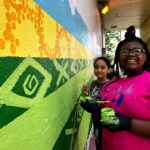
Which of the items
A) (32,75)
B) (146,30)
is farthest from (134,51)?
(146,30)

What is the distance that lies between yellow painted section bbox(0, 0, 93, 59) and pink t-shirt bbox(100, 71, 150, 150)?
445 millimetres

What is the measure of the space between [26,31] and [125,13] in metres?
8.25

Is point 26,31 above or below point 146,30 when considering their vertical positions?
below

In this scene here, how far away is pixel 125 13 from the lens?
9070 millimetres

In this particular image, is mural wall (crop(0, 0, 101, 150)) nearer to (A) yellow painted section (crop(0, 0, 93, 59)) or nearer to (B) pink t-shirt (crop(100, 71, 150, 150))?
(A) yellow painted section (crop(0, 0, 93, 59))

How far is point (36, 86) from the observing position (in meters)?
1.30

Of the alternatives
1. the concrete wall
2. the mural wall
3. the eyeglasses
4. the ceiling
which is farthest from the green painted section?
the concrete wall

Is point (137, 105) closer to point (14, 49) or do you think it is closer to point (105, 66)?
point (14, 49)

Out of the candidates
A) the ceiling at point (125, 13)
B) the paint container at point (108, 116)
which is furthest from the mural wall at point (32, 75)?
the ceiling at point (125, 13)

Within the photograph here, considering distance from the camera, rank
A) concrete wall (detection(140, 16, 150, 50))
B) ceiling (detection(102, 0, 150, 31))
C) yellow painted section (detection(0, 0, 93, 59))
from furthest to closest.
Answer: concrete wall (detection(140, 16, 150, 50)), ceiling (detection(102, 0, 150, 31)), yellow painted section (detection(0, 0, 93, 59))

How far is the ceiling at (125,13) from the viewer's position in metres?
7.86

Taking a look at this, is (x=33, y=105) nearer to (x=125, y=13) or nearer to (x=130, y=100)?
(x=130, y=100)

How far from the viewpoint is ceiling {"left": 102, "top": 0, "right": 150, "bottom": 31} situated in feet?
25.8

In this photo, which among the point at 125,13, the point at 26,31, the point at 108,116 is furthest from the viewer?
the point at 125,13
